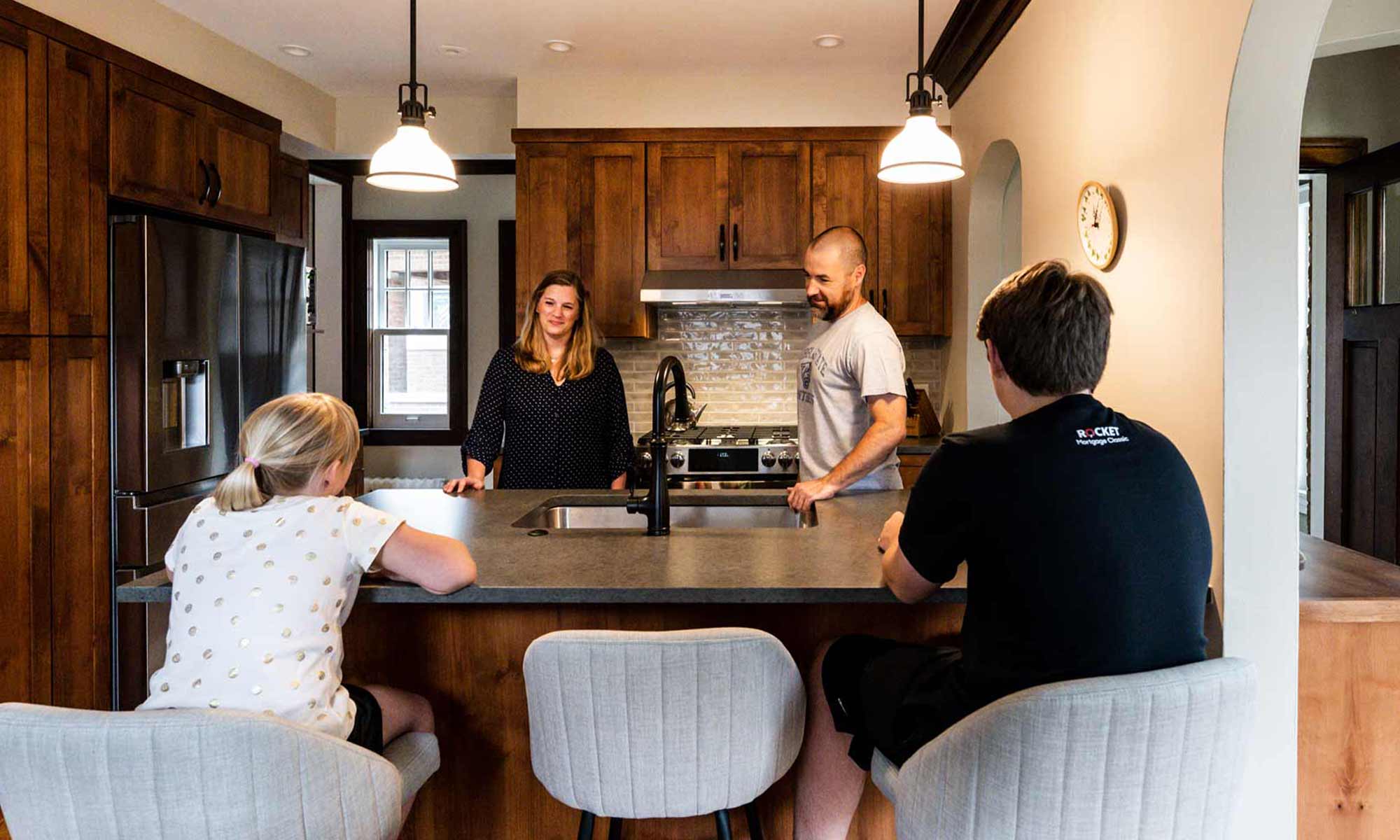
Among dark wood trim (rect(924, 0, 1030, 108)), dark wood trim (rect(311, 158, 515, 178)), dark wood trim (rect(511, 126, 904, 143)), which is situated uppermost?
dark wood trim (rect(924, 0, 1030, 108))

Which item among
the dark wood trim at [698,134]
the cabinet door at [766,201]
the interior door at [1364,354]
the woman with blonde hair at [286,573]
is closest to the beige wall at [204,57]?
the dark wood trim at [698,134]

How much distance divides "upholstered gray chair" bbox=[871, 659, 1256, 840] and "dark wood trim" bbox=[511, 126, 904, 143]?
3.71 m

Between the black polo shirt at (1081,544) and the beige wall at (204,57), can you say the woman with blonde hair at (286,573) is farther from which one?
the beige wall at (204,57)

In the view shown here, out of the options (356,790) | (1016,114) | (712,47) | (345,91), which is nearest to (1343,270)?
(1016,114)

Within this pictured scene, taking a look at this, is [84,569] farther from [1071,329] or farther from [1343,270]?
[1343,270]

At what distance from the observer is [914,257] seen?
459cm

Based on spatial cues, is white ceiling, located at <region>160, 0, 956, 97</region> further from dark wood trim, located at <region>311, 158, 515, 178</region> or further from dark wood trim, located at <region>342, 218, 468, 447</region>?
dark wood trim, located at <region>342, 218, 468, 447</region>

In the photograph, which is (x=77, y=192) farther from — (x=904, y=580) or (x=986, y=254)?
A: (x=986, y=254)

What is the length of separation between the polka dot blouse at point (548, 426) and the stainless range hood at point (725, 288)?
140 cm

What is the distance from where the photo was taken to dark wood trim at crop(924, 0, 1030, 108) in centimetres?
331

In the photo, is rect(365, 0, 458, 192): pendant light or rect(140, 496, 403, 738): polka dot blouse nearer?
rect(140, 496, 403, 738): polka dot blouse

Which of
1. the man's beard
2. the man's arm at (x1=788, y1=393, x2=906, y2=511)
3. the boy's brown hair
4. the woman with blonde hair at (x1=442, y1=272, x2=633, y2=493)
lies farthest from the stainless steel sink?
the boy's brown hair

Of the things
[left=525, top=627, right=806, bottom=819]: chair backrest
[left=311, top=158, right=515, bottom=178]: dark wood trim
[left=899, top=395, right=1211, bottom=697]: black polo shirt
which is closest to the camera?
[left=899, top=395, right=1211, bottom=697]: black polo shirt

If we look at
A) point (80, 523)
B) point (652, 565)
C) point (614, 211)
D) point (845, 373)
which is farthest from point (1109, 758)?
point (614, 211)
